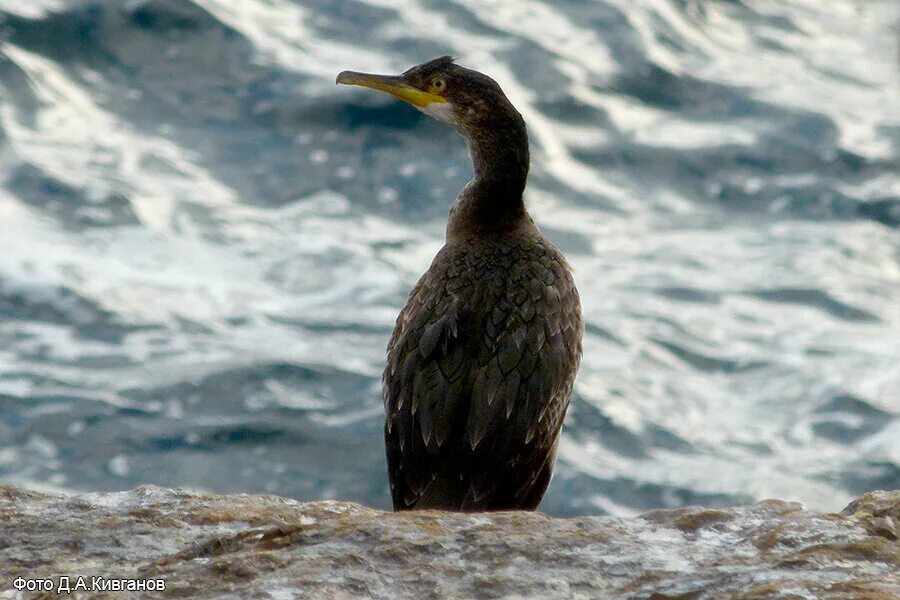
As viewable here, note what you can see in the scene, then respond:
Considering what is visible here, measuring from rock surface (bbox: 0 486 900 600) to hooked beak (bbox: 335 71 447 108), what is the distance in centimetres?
357

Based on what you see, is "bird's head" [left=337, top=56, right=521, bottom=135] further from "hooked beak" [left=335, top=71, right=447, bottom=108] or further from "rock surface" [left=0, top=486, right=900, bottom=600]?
"rock surface" [left=0, top=486, right=900, bottom=600]

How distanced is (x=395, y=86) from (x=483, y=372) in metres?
2.16

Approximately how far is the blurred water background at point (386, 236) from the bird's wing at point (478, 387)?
18.8 ft

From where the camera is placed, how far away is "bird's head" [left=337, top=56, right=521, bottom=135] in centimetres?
746

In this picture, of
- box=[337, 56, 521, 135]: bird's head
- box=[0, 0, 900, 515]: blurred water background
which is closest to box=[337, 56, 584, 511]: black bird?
box=[337, 56, 521, 135]: bird's head

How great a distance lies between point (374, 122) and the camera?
57.2ft

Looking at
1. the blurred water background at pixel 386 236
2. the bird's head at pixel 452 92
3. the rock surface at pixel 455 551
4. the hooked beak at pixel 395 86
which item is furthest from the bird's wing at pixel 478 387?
the blurred water background at pixel 386 236

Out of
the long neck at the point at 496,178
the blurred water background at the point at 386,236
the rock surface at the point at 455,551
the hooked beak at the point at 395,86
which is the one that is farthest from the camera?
the blurred water background at the point at 386,236

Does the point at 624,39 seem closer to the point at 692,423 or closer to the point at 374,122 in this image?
the point at 374,122

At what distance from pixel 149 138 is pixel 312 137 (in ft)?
6.21

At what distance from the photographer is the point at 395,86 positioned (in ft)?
25.5

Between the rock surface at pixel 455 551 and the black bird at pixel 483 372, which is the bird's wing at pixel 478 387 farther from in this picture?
the rock surface at pixel 455 551

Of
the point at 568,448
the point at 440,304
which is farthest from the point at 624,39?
the point at 440,304

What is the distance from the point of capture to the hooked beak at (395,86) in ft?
25.2
